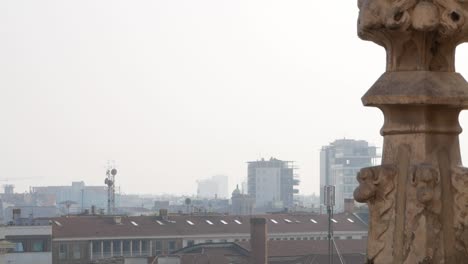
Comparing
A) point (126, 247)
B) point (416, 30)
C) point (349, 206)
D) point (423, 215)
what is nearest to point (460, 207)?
point (423, 215)

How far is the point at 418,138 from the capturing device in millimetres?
4035

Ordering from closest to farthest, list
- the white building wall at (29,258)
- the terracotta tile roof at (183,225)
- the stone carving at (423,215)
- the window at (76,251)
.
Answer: the stone carving at (423,215)
the white building wall at (29,258)
the window at (76,251)
the terracotta tile roof at (183,225)

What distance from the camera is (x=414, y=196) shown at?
4.00m

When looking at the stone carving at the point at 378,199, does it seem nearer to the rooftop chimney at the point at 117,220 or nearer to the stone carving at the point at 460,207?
the stone carving at the point at 460,207

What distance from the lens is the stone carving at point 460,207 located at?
13.0ft

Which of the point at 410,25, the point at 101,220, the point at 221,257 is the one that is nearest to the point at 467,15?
the point at 410,25

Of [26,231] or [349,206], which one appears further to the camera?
[349,206]

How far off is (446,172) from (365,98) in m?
0.27

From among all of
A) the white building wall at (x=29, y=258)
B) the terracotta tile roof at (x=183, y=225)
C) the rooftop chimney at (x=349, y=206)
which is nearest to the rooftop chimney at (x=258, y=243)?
the white building wall at (x=29, y=258)

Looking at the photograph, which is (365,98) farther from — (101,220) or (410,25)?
(101,220)

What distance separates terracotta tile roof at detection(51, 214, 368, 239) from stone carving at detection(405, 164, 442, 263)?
90318mm

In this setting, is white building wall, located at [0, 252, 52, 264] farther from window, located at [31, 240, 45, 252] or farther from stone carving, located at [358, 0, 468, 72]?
stone carving, located at [358, 0, 468, 72]

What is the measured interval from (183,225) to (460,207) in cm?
9980

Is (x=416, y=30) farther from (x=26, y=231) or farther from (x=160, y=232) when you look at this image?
(x=160, y=232)
